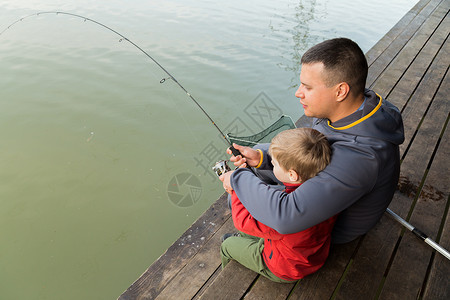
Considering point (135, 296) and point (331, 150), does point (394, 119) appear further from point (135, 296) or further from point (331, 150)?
point (135, 296)

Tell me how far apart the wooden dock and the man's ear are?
774 millimetres

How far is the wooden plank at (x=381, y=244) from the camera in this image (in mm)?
1399

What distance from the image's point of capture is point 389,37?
4.19m

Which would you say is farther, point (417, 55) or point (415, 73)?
point (417, 55)

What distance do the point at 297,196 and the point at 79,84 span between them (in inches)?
164

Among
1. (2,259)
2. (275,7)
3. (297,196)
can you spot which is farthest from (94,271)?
(275,7)

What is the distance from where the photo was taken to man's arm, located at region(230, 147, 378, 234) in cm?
108

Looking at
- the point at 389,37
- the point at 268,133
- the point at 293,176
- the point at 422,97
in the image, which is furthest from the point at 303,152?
the point at 389,37

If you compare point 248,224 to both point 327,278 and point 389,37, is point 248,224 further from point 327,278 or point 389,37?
point 389,37

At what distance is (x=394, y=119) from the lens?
1.15m

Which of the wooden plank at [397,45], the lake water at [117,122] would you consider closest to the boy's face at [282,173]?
the lake water at [117,122]

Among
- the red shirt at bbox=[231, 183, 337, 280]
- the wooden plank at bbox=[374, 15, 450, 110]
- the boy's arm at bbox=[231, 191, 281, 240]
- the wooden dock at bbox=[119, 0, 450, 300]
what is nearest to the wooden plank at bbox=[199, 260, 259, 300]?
the wooden dock at bbox=[119, 0, 450, 300]

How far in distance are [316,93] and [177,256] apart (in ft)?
3.81

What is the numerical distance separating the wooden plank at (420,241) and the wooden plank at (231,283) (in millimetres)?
599
